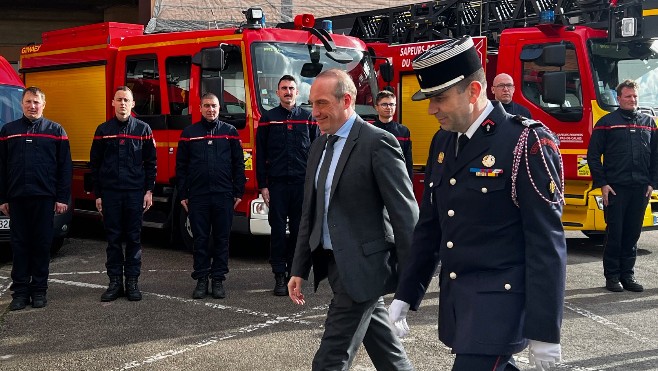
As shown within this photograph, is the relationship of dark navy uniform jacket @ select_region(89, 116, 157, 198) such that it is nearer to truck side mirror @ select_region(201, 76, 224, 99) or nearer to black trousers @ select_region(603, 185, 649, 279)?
truck side mirror @ select_region(201, 76, 224, 99)

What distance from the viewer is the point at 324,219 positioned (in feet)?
13.6

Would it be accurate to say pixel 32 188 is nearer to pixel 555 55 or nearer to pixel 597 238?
pixel 555 55

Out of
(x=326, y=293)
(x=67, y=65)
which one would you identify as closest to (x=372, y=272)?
(x=326, y=293)

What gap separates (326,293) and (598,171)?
112 inches

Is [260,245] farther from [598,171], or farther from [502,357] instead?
[502,357]

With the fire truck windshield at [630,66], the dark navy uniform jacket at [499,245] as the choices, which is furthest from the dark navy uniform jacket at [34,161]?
the fire truck windshield at [630,66]

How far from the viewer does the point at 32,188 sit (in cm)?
755

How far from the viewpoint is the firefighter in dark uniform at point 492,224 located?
296cm

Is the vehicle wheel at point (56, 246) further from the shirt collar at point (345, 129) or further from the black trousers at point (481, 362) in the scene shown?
the black trousers at point (481, 362)

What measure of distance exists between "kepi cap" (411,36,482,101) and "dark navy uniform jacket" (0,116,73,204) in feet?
17.1

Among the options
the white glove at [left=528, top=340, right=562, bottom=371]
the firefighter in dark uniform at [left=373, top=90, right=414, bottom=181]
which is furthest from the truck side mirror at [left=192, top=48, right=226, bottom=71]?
the white glove at [left=528, top=340, right=562, bottom=371]

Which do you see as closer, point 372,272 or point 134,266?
point 372,272

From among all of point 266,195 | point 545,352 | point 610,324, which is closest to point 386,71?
point 266,195

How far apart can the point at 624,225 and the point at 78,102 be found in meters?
7.29
